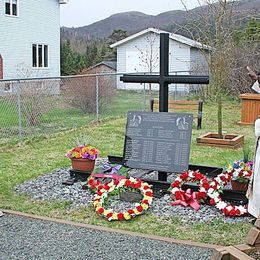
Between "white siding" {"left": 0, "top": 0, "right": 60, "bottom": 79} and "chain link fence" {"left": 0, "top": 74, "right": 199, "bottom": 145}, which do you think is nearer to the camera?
"chain link fence" {"left": 0, "top": 74, "right": 199, "bottom": 145}

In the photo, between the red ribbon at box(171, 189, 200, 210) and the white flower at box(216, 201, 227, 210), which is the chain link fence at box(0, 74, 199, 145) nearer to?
the red ribbon at box(171, 189, 200, 210)

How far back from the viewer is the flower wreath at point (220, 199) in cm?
493

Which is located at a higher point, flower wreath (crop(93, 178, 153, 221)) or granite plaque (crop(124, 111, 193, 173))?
granite plaque (crop(124, 111, 193, 173))

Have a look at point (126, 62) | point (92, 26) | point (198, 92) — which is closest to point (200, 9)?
point (198, 92)

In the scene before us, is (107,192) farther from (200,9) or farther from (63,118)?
(200,9)

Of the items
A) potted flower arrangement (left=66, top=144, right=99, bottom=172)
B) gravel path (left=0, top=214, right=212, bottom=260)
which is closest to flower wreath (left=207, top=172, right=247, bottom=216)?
gravel path (left=0, top=214, right=212, bottom=260)

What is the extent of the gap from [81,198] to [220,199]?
1650mm

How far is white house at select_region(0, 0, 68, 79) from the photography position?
21.6 metres

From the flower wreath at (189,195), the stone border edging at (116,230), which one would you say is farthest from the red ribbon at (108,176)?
the stone border edging at (116,230)

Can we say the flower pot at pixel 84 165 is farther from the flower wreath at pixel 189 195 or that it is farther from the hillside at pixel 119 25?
the hillside at pixel 119 25

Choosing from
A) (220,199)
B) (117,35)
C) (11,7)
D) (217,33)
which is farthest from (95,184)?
(117,35)

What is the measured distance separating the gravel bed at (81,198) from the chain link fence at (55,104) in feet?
11.0

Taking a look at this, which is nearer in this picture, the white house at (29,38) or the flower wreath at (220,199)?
the flower wreath at (220,199)

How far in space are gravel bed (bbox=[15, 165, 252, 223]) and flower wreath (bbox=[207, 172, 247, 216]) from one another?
65mm
